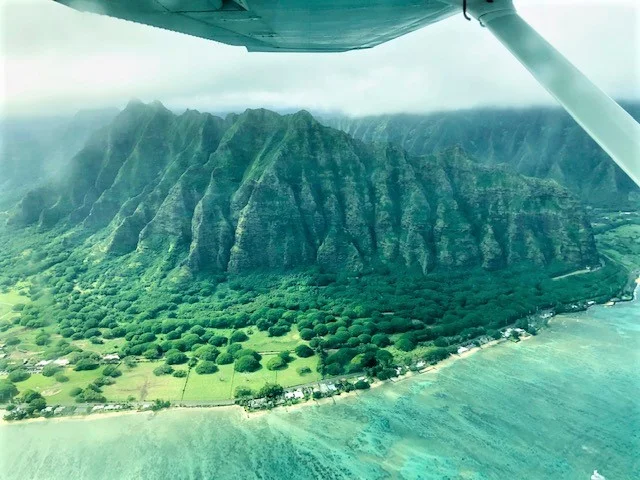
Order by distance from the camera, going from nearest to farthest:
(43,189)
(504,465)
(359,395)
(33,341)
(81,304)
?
1. (504,465)
2. (359,395)
3. (33,341)
4. (81,304)
5. (43,189)

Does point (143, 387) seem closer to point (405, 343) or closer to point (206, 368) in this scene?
point (206, 368)

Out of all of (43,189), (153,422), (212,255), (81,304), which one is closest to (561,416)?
(153,422)

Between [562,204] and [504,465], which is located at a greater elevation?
[562,204]

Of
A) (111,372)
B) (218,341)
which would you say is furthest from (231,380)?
(111,372)

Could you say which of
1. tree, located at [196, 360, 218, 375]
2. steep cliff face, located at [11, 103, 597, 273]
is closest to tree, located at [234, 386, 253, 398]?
tree, located at [196, 360, 218, 375]

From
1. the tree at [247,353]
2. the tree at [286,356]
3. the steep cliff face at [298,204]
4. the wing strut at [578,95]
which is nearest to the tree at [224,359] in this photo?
the tree at [247,353]

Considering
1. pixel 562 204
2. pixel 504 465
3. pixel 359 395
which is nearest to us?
pixel 504 465

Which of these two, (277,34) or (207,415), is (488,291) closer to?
(207,415)
